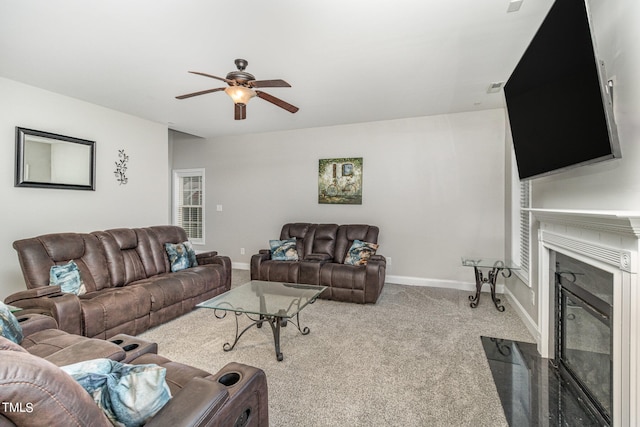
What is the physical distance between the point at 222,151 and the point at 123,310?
3.95 meters

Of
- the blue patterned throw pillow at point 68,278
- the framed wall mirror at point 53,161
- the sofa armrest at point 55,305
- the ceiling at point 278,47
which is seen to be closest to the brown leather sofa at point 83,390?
the sofa armrest at point 55,305

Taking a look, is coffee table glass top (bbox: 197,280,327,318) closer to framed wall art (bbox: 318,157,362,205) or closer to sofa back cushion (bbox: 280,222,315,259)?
sofa back cushion (bbox: 280,222,315,259)

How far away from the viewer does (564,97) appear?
1684mm

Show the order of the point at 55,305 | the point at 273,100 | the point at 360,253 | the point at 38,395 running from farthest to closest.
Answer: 1. the point at 360,253
2. the point at 273,100
3. the point at 55,305
4. the point at 38,395

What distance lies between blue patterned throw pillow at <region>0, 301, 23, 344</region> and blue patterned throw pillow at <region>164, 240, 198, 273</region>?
2050mm

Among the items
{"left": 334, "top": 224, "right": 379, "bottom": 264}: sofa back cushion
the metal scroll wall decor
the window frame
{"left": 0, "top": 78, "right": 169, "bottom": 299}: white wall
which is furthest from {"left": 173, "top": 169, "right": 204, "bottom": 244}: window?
{"left": 334, "top": 224, "right": 379, "bottom": 264}: sofa back cushion

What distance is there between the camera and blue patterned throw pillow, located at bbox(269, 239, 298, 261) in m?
4.50

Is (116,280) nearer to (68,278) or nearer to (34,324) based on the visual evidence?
(68,278)

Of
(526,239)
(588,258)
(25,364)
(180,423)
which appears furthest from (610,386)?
(25,364)

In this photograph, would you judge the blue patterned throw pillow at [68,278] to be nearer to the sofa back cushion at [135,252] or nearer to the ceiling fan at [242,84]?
the sofa back cushion at [135,252]

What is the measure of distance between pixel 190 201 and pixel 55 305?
4.32 m

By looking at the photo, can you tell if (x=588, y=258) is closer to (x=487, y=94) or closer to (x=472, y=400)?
(x=472, y=400)

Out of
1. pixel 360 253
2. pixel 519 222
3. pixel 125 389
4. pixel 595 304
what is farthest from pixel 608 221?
pixel 360 253

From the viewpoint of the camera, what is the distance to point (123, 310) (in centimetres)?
276
